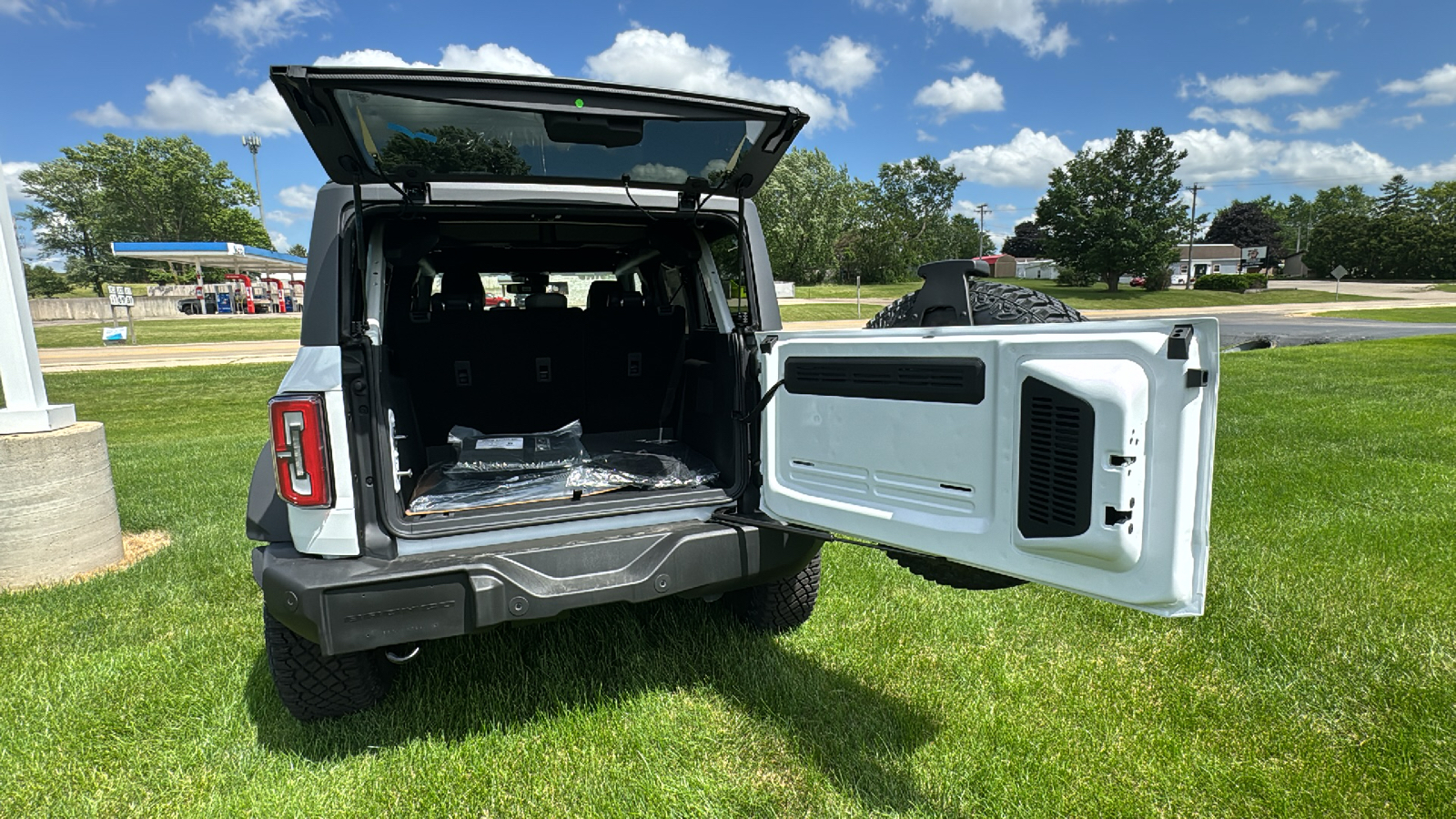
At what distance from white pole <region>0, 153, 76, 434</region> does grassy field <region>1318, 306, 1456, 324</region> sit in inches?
1333

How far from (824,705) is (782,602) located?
1.77ft

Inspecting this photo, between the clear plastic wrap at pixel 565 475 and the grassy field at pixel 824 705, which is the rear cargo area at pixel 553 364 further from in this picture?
the grassy field at pixel 824 705

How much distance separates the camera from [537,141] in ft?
7.55

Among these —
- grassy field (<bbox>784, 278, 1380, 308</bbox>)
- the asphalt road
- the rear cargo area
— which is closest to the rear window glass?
the rear cargo area

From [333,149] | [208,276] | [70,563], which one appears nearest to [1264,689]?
[333,149]

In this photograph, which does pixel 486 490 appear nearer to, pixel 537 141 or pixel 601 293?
pixel 537 141

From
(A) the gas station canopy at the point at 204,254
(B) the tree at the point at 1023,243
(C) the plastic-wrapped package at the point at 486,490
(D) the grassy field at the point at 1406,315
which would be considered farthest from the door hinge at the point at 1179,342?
(B) the tree at the point at 1023,243

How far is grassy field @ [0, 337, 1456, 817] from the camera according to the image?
2.15m

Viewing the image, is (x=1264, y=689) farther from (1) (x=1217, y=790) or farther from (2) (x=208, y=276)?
(2) (x=208, y=276)

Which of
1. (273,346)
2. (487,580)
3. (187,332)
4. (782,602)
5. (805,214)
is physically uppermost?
(805,214)

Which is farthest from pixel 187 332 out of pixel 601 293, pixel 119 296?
pixel 601 293

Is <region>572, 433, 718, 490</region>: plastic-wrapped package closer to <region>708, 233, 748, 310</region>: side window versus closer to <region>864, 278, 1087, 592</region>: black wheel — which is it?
A: <region>708, 233, 748, 310</region>: side window

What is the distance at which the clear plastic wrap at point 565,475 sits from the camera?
2747 millimetres

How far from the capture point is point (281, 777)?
227 centimetres
